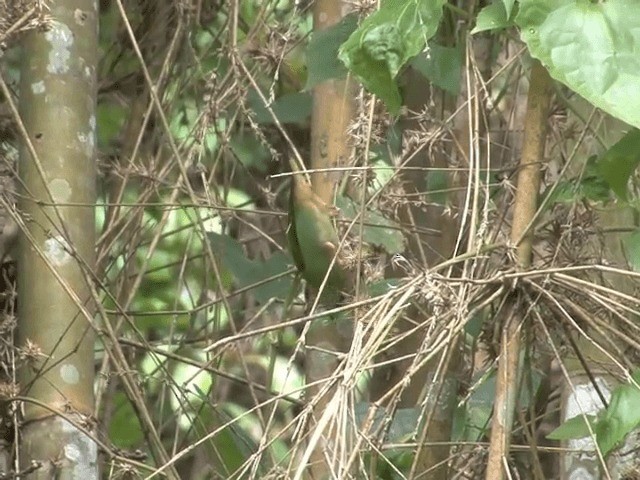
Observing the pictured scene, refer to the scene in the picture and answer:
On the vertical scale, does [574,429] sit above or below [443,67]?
below

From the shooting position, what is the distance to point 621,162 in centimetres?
116

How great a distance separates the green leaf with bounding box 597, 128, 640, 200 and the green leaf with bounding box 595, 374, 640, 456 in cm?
21

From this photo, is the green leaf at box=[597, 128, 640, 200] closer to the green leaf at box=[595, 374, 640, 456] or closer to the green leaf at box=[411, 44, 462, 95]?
the green leaf at box=[595, 374, 640, 456]

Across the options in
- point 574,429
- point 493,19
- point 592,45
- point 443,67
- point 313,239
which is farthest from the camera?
point 443,67

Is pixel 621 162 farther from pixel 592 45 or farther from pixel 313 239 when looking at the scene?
pixel 313 239

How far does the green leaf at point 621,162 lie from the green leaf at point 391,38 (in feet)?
0.71

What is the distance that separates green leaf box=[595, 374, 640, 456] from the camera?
1056 millimetres

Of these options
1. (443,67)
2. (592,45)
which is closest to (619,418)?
(592,45)

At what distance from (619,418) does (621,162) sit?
0.26 metres

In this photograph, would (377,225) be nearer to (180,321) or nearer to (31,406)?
(31,406)

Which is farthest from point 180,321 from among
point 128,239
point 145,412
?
point 145,412

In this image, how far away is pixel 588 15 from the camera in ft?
3.26

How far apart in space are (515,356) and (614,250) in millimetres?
419

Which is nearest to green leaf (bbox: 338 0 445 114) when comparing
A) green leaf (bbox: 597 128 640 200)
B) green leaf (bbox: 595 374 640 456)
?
green leaf (bbox: 597 128 640 200)
